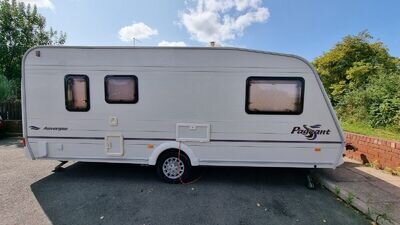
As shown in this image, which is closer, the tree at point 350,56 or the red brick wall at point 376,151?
the red brick wall at point 376,151

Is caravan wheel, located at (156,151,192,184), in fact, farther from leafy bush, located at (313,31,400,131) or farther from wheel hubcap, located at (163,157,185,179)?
leafy bush, located at (313,31,400,131)

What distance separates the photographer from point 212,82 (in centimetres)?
461

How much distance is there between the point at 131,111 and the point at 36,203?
7.18ft

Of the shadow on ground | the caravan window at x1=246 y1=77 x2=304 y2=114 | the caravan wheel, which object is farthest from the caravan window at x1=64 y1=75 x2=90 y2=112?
the caravan window at x1=246 y1=77 x2=304 y2=114

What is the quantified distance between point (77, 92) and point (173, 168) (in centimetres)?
245

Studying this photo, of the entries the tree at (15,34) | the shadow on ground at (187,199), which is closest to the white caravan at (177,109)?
the shadow on ground at (187,199)

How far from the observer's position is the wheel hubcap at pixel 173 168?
4.84 metres

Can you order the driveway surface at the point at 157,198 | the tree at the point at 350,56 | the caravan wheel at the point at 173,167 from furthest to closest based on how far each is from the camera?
1. the tree at the point at 350,56
2. the caravan wheel at the point at 173,167
3. the driveway surface at the point at 157,198

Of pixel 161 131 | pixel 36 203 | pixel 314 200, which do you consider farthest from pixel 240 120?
pixel 36 203

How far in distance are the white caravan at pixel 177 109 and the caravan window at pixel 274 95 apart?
0.06ft

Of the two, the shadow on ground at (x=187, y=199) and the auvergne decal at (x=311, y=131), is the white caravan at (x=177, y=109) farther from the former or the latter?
the shadow on ground at (x=187, y=199)

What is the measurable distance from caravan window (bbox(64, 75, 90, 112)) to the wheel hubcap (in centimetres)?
194

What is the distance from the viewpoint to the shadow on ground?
3.60 meters

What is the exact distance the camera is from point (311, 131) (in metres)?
4.54
